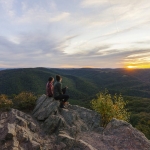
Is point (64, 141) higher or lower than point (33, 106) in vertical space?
lower

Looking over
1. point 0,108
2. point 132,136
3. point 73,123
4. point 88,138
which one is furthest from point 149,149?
point 0,108

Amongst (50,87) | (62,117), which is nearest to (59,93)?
(50,87)

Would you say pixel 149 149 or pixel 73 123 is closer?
pixel 149 149

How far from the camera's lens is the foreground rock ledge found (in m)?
16.3

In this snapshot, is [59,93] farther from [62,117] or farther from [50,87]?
[62,117]

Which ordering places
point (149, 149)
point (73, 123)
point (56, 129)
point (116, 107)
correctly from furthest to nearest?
point (116, 107) < point (73, 123) < point (56, 129) < point (149, 149)

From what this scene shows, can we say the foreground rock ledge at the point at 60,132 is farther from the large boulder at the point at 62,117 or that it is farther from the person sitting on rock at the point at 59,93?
the person sitting on rock at the point at 59,93

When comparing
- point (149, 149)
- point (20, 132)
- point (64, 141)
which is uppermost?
point (20, 132)

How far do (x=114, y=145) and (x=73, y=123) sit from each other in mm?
5490

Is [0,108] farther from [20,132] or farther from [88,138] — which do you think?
[88,138]

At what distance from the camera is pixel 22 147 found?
15461mm

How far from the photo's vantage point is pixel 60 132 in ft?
63.6

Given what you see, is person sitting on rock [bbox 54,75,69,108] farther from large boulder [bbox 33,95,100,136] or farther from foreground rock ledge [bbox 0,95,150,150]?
foreground rock ledge [bbox 0,95,150,150]

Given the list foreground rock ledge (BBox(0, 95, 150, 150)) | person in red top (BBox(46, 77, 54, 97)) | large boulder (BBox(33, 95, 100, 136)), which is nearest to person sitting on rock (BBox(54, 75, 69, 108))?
large boulder (BBox(33, 95, 100, 136))
